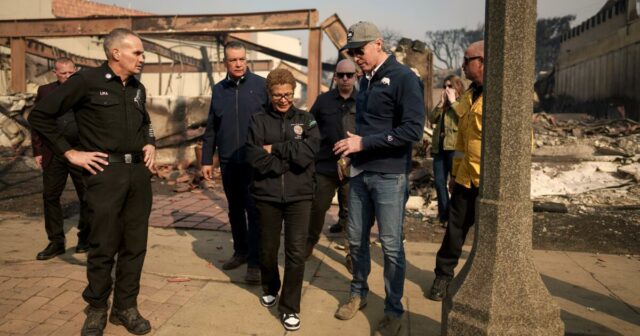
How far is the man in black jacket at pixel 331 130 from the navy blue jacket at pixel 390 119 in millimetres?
1234

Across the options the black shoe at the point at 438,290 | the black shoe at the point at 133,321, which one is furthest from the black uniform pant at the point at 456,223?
the black shoe at the point at 133,321

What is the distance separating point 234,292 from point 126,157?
145 cm

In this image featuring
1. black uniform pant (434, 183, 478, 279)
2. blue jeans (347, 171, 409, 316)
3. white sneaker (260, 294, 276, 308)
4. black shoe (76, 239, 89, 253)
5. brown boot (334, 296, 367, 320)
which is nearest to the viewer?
blue jeans (347, 171, 409, 316)

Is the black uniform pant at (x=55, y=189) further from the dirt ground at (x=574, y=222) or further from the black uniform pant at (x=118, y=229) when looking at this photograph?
the dirt ground at (x=574, y=222)

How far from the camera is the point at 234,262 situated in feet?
14.6

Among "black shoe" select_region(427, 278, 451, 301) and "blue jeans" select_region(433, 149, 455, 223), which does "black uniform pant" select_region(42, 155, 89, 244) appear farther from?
"blue jeans" select_region(433, 149, 455, 223)

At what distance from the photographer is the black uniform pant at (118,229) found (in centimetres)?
304

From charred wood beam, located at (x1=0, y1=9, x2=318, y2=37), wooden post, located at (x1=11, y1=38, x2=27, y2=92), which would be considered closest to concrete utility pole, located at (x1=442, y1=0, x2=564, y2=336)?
charred wood beam, located at (x1=0, y1=9, x2=318, y2=37)

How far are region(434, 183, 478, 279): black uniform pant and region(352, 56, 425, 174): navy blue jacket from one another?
32.7 inches

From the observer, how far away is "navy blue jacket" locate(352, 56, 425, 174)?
9.99 feet

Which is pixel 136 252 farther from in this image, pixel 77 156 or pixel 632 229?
pixel 632 229

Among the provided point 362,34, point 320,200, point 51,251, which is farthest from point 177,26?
point 362,34

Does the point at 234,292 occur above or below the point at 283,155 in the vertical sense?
below

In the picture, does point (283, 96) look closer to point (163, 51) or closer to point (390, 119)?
point (390, 119)
